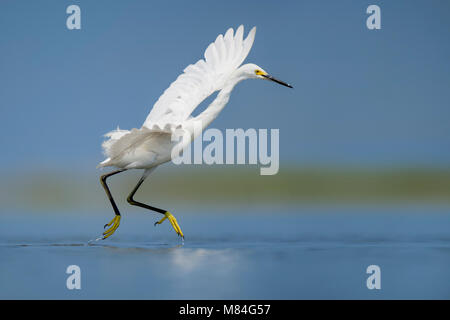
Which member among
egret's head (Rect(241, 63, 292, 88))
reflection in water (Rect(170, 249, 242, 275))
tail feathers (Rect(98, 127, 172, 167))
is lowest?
reflection in water (Rect(170, 249, 242, 275))

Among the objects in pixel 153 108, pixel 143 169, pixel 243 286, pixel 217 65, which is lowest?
pixel 243 286

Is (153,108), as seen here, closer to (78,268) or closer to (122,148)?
(122,148)

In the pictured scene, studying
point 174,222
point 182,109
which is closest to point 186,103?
point 182,109

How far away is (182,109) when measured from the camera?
9477 mm

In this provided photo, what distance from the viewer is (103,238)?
9.41 meters

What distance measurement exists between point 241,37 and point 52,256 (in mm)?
4494

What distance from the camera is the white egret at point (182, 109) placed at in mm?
8875

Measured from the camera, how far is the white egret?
8875 mm

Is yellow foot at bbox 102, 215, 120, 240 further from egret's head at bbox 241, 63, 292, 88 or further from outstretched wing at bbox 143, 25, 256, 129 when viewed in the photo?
egret's head at bbox 241, 63, 292, 88

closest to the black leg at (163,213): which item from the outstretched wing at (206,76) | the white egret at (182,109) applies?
the white egret at (182,109)

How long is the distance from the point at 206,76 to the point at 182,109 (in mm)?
885

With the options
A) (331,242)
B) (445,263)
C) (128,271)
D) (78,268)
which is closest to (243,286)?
(128,271)

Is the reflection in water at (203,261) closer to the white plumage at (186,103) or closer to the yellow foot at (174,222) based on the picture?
the yellow foot at (174,222)

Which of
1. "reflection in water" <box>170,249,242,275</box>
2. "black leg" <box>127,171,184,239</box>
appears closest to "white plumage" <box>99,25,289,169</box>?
"black leg" <box>127,171,184,239</box>
